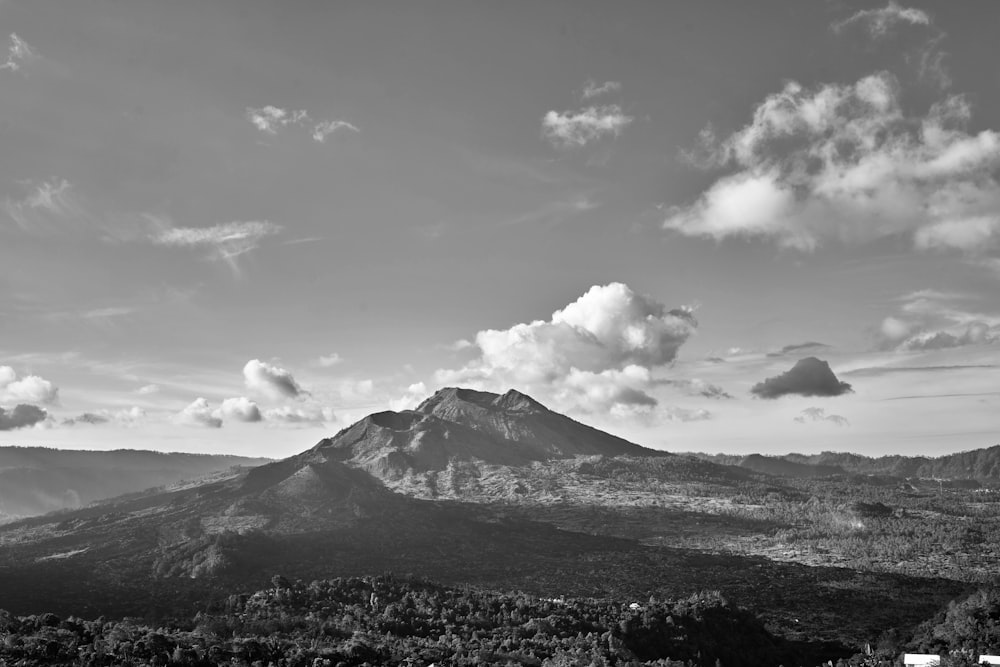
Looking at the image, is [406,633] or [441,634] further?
[406,633]

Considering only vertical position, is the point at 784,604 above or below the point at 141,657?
below

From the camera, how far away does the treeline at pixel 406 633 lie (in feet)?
232

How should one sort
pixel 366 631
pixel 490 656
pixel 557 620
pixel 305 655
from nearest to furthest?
pixel 305 655, pixel 490 656, pixel 366 631, pixel 557 620

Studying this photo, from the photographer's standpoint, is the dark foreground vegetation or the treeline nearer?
the treeline

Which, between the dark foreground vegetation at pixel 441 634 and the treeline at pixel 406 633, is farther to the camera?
the dark foreground vegetation at pixel 441 634

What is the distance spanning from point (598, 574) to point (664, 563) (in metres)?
23.4

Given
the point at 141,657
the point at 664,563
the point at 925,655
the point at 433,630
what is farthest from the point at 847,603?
the point at 141,657

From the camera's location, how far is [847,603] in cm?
16112

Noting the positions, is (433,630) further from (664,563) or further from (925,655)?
(664,563)

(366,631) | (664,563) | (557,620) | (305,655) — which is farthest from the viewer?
(664,563)

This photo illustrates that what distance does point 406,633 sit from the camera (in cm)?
10194

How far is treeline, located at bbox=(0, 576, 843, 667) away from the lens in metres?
70.6

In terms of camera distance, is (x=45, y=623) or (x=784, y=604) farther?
(x=784, y=604)

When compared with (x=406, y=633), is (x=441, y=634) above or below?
above
